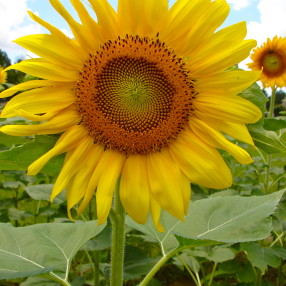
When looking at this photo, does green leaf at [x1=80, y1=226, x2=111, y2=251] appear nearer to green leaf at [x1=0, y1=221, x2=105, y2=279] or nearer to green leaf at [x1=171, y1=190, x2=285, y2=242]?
green leaf at [x1=0, y1=221, x2=105, y2=279]

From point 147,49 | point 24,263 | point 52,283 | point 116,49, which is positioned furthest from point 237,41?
point 52,283

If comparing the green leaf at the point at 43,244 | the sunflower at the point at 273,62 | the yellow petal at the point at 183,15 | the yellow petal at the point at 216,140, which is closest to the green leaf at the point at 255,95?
the yellow petal at the point at 216,140

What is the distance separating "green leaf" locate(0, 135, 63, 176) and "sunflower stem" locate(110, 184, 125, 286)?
27 cm

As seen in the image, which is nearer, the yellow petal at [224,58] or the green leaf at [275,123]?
the yellow petal at [224,58]

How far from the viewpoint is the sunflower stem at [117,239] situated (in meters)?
1.50

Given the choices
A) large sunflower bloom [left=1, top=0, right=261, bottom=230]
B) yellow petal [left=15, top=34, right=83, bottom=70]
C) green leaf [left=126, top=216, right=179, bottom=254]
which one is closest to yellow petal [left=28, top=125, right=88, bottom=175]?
large sunflower bloom [left=1, top=0, right=261, bottom=230]

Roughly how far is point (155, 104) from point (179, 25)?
0.29 meters

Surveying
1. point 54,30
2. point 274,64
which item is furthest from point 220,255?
point 274,64

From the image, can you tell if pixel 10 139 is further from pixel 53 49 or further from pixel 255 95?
pixel 255 95

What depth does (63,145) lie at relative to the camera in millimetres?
1370

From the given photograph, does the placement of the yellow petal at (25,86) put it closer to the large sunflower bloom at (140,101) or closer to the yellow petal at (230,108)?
the large sunflower bloom at (140,101)

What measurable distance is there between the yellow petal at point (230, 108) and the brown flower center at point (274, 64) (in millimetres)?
3873

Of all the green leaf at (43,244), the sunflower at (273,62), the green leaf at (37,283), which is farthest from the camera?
the sunflower at (273,62)

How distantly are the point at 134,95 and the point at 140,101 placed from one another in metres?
0.03
